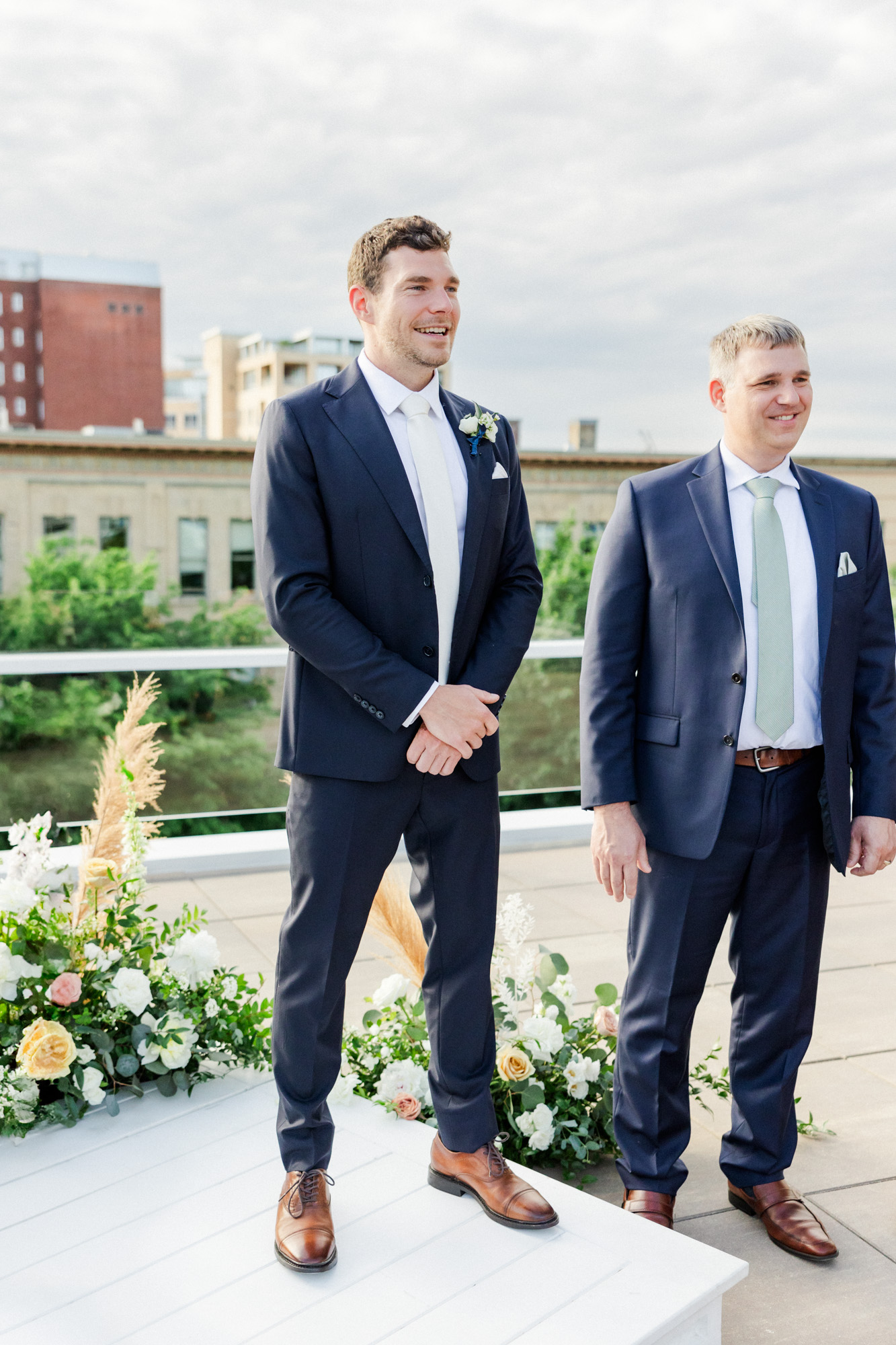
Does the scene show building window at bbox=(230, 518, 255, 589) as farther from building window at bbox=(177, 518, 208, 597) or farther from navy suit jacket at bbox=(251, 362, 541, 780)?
navy suit jacket at bbox=(251, 362, 541, 780)

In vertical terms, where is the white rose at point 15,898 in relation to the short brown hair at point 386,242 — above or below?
below

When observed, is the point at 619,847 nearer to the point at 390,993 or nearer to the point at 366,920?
the point at 366,920

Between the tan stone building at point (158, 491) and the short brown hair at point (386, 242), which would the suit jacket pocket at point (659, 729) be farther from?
the tan stone building at point (158, 491)

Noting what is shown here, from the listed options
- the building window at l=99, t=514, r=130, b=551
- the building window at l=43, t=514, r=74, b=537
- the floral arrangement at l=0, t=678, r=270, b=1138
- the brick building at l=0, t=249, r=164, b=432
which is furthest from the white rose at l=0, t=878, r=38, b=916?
the brick building at l=0, t=249, r=164, b=432

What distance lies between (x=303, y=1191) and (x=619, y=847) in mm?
780

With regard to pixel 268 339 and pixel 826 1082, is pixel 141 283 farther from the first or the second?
pixel 826 1082

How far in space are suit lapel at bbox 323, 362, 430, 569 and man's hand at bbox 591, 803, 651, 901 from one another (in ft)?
1.90

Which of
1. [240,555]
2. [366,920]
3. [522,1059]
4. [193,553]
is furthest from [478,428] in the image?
[240,555]

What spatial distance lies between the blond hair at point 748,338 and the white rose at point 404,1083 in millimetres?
1463

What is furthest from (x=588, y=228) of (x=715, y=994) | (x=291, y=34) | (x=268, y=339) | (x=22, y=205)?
(x=715, y=994)

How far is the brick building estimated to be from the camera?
66438 mm

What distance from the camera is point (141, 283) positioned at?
224 feet

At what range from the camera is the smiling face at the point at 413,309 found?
182cm

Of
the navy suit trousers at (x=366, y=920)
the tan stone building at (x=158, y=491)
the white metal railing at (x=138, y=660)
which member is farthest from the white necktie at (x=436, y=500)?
the tan stone building at (x=158, y=491)
